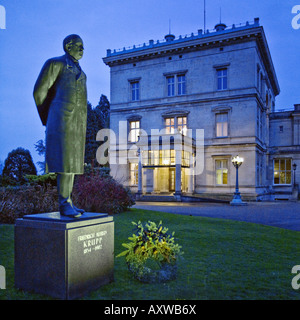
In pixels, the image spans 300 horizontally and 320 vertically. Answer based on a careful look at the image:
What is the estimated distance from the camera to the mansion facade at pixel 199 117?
29.1 meters

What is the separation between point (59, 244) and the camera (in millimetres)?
4102

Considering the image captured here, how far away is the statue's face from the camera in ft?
15.6

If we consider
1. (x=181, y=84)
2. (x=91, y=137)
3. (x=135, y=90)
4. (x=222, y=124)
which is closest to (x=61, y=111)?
(x=222, y=124)

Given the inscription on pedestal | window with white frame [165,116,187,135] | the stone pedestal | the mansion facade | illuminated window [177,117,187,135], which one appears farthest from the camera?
window with white frame [165,116,187,135]

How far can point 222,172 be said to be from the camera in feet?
101

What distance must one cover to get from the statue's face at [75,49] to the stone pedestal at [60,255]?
2.52m

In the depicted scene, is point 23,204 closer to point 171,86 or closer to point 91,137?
point 171,86

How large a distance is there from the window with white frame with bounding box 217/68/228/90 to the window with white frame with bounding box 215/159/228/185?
7.53 m

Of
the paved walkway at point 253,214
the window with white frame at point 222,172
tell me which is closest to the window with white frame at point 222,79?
the window with white frame at point 222,172

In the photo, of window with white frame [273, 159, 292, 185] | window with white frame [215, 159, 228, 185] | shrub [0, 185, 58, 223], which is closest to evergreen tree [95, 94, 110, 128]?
window with white frame [215, 159, 228, 185]

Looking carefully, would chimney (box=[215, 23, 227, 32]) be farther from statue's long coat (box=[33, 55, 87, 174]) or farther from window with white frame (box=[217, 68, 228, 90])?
statue's long coat (box=[33, 55, 87, 174])

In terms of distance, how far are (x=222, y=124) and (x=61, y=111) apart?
1101 inches
